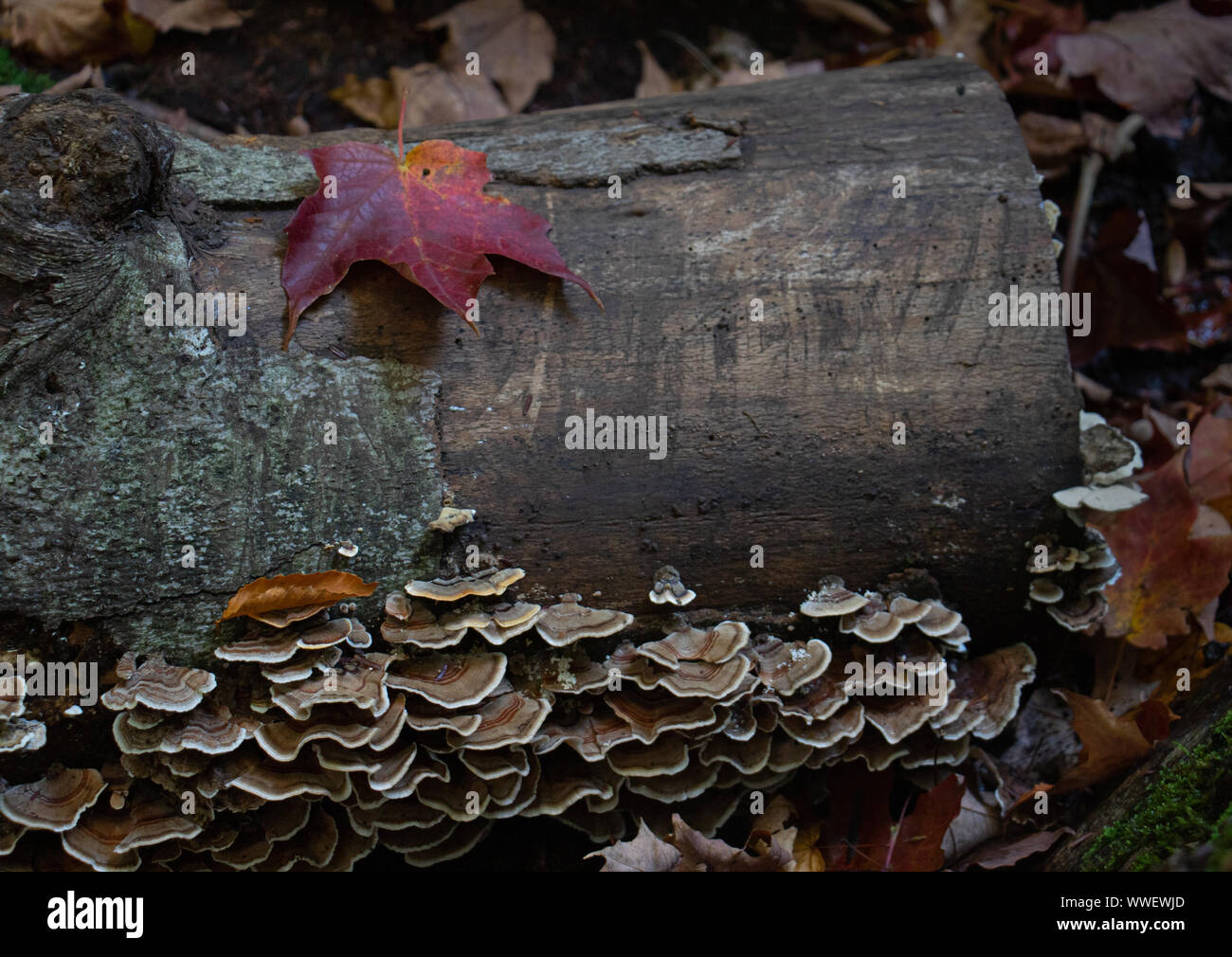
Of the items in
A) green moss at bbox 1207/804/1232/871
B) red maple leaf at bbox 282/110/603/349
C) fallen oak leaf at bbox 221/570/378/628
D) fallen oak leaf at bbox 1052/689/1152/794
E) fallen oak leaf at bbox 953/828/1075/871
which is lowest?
fallen oak leaf at bbox 953/828/1075/871

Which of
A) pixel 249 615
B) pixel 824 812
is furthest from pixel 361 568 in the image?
pixel 824 812

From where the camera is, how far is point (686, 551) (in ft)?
9.68

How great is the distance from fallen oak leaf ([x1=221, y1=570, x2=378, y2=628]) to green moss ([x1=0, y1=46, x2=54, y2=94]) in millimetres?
3580

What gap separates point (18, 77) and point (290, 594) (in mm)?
3828

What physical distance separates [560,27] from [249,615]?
15.5 ft

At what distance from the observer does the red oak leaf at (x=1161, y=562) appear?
3.38m

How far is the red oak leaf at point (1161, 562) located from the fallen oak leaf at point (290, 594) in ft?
9.47

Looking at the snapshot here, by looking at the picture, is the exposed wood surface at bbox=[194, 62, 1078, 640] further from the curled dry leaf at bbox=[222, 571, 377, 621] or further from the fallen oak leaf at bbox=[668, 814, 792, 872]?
the fallen oak leaf at bbox=[668, 814, 792, 872]

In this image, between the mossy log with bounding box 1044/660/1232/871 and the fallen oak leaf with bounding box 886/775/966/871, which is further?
the fallen oak leaf with bounding box 886/775/966/871

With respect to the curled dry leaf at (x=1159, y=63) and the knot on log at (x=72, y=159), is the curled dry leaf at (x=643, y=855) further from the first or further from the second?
the curled dry leaf at (x=1159, y=63)

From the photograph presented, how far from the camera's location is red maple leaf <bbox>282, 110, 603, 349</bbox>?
9.34ft

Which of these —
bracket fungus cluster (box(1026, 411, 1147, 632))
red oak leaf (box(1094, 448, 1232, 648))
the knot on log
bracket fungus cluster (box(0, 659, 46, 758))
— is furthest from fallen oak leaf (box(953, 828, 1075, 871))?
the knot on log

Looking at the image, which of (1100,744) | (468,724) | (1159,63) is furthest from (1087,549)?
(1159,63)

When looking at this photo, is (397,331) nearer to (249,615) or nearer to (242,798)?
(249,615)
